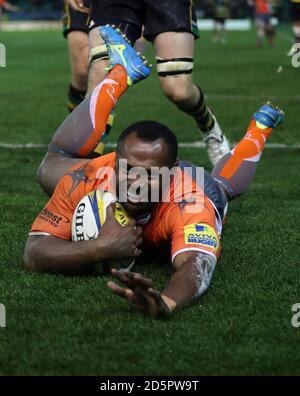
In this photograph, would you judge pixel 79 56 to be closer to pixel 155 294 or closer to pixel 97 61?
pixel 97 61

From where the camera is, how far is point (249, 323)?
367cm

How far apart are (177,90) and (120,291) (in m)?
2.86

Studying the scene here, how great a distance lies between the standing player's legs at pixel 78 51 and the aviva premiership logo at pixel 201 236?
3705mm

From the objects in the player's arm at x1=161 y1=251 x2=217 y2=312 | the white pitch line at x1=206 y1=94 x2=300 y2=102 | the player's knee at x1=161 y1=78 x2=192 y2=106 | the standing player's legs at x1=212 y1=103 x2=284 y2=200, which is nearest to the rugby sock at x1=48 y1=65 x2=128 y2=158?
the standing player's legs at x1=212 y1=103 x2=284 y2=200

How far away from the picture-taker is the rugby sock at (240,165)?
17.7ft

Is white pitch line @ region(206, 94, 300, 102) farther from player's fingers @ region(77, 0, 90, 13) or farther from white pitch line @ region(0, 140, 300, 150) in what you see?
player's fingers @ region(77, 0, 90, 13)

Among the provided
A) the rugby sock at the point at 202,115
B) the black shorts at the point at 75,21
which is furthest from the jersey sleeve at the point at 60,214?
the black shorts at the point at 75,21

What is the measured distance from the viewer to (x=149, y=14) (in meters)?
6.04

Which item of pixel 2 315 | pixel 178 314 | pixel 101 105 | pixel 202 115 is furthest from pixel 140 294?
pixel 202 115

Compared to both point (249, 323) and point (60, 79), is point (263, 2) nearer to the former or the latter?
point (60, 79)

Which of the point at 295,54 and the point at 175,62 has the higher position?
the point at 175,62

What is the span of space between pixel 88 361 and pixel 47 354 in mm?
164

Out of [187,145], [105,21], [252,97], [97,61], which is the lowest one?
[252,97]

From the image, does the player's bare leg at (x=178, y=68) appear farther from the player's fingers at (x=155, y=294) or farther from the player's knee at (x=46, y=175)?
the player's fingers at (x=155, y=294)
